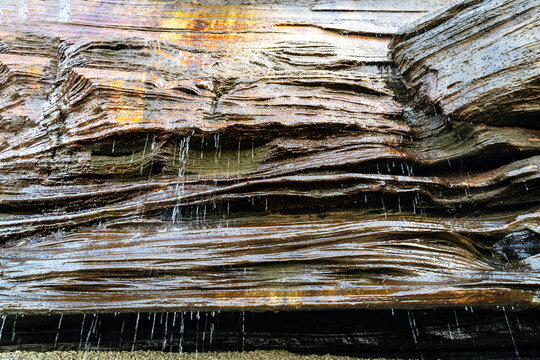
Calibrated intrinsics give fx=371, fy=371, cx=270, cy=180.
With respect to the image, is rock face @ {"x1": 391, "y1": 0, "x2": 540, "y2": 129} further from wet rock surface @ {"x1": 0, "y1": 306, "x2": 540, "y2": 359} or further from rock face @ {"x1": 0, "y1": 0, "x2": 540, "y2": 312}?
wet rock surface @ {"x1": 0, "y1": 306, "x2": 540, "y2": 359}

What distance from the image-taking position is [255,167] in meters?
5.11

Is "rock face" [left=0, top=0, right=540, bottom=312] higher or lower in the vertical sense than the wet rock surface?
higher

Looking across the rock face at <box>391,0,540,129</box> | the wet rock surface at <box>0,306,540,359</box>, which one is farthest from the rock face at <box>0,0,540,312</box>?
the wet rock surface at <box>0,306,540,359</box>

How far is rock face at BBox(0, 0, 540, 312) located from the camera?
13.2 feet

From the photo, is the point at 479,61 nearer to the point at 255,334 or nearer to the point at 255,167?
the point at 255,167

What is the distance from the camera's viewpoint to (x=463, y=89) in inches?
191

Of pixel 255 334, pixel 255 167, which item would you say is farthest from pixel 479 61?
pixel 255 334

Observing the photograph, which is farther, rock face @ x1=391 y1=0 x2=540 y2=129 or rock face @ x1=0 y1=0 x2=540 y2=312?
rock face @ x1=391 y1=0 x2=540 y2=129

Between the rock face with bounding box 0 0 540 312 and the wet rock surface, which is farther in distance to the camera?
the wet rock surface

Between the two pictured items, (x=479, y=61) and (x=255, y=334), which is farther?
(x=479, y=61)

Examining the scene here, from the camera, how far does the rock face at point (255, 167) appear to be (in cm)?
401

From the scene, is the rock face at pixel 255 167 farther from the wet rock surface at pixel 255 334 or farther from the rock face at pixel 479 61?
the wet rock surface at pixel 255 334

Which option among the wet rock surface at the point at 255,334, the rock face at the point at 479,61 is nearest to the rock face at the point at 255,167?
the rock face at the point at 479,61

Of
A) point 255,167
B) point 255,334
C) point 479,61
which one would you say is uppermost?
point 479,61
